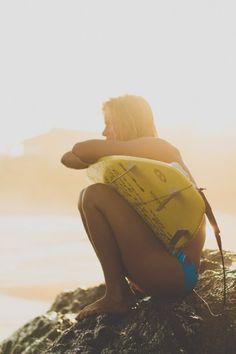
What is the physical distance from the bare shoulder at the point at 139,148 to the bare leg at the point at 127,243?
0.72 ft

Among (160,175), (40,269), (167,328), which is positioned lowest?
(40,269)

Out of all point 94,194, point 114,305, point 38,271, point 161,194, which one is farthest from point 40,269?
point 161,194

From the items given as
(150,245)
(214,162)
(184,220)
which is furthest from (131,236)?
(214,162)

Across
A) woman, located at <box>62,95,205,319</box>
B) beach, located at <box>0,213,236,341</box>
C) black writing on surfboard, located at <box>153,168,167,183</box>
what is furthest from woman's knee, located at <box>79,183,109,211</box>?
beach, located at <box>0,213,236,341</box>

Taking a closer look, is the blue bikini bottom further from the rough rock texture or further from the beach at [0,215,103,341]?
the beach at [0,215,103,341]

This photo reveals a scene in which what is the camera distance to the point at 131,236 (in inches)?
127

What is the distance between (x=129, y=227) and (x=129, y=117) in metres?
0.67

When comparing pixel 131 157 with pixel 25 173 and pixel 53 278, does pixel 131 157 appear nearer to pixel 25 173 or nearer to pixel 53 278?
pixel 53 278

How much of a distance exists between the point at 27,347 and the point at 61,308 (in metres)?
1.22

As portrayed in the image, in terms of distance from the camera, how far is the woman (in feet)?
10.6

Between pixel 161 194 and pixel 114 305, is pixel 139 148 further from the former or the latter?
pixel 114 305

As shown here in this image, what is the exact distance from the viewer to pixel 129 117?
3.37m

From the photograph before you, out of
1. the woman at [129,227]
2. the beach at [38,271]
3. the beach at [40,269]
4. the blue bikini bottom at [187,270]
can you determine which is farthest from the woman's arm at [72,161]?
the beach at [38,271]

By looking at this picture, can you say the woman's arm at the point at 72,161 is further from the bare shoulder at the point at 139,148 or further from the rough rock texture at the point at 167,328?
the rough rock texture at the point at 167,328
